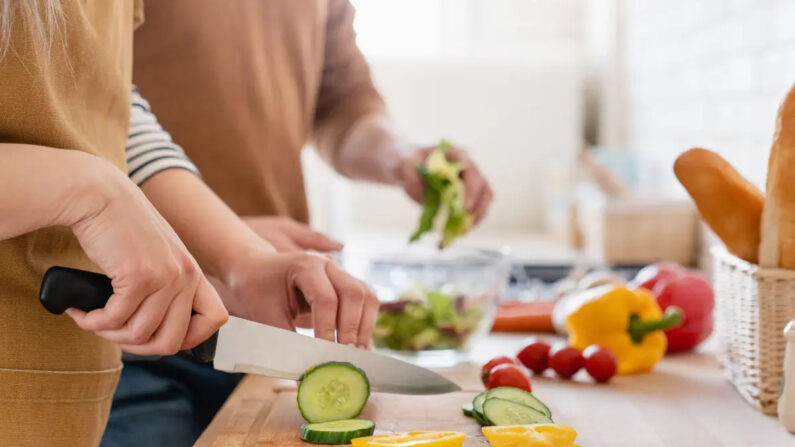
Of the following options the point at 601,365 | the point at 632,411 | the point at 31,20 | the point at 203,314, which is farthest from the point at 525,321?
the point at 31,20

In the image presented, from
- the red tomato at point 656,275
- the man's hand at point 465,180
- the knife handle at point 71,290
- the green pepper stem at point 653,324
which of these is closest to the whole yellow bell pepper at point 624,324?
the green pepper stem at point 653,324

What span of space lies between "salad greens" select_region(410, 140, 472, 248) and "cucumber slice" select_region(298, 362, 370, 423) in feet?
1.65

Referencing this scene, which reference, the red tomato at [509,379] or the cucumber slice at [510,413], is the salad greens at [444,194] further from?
the cucumber slice at [510,413]

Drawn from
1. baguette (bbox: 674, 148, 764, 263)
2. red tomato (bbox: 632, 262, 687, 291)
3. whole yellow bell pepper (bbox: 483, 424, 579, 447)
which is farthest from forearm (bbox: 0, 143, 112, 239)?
red tomato (bbox: 632, 262, 687, 291)

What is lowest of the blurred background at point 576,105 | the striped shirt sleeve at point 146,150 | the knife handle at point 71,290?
the blurred background at point 576,105

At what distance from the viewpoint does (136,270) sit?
26.0 inches

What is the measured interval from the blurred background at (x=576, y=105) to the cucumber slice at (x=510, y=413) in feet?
5.10

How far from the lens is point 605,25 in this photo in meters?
4.23

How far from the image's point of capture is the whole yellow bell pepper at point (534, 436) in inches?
32.0

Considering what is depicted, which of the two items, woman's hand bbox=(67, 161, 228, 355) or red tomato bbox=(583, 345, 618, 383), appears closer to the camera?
woman's hand bbox=(67, 161, 228, 355)

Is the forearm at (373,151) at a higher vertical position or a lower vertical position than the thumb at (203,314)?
lower

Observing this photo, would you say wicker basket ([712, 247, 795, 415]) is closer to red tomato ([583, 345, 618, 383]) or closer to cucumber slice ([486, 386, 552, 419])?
red tomato ([583, 345, 618, 383])

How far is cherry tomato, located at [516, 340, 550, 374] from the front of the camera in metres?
1.20

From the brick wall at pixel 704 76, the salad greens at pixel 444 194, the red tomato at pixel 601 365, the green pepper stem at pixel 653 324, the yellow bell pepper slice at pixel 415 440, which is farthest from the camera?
the brick wall at pixel 704 76
